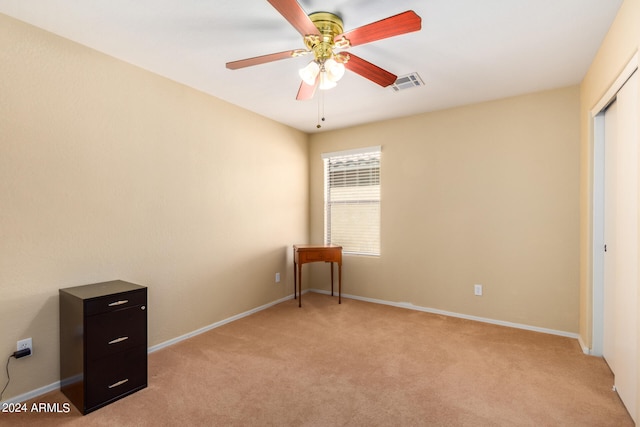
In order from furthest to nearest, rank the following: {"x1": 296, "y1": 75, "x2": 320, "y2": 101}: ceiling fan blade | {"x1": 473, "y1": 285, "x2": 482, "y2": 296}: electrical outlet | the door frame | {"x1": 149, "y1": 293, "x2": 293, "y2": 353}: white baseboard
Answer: {"x1": 473, "y1": 285, "x2": 482, "y2": 296}: electrical outlet, {"x1": 149, "y1": 293, "x2": 293, "y2": 353}: white baseboard, the door frame, {"x1": 296, "y1": 75, "x2": 320, "y2": 101}: ceiling fan blade

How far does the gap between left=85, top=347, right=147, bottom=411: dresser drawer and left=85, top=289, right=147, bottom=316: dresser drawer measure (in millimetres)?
313

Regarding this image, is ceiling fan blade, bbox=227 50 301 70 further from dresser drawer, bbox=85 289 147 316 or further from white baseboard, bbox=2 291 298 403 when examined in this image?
white baseboard, bbox=2 291 298 403

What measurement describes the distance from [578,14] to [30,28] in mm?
3578

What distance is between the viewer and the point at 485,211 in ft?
11.9

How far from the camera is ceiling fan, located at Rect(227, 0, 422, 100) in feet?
5.42

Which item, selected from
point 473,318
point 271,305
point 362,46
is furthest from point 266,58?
point 473,318

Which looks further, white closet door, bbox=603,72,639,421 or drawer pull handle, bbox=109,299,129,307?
drawer pull handle, bbox=109,299,129,307

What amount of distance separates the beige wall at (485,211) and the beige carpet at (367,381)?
0.48 meters

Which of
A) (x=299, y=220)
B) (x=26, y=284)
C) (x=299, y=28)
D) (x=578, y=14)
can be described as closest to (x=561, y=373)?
(x=578, y=14)

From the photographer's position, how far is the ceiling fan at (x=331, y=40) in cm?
165

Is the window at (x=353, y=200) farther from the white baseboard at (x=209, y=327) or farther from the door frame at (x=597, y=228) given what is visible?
the door frame at (x=597, y=228)

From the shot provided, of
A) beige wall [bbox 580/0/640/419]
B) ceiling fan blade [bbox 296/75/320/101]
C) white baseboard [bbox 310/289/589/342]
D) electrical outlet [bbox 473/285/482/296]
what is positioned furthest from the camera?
electrical outlet [bbox 473/285/482/296]

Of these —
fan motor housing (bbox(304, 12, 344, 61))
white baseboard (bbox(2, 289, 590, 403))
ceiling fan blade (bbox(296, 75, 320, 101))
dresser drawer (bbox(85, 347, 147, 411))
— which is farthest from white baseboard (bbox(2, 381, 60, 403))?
fan motor housing (bbox(304, 12, 344, 61))

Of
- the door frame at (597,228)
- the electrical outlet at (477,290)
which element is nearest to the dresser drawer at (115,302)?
the electrical outlet at (477,290)
